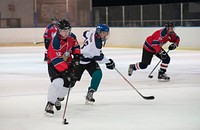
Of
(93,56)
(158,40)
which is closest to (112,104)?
(93,56)

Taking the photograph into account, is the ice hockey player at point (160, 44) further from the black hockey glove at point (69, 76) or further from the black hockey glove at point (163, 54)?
the black hockey glove at point (69, 76)

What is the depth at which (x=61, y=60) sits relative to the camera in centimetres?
482

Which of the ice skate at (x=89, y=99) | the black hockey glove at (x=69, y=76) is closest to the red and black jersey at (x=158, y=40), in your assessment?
the ice skate at (x=89, y=99)

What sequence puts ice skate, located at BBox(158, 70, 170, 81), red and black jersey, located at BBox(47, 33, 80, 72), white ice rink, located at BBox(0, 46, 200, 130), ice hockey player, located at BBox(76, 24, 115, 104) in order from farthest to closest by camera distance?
ice skate, located at BBox(158, 70, 170, 81) < ice hockey player, located at BBox(76, 24, 115, 104) < red and black jersey, located at BBox(47, 33, 80, 72) < white ice rink, located at BBox(0, 46, 200, 130)

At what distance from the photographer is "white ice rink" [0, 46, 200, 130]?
450 centimetres

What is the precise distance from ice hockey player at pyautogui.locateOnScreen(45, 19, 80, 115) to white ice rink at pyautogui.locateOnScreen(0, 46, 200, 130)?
10.4 inches

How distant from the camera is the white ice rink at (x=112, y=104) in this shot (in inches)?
177

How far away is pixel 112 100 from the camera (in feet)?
19.7

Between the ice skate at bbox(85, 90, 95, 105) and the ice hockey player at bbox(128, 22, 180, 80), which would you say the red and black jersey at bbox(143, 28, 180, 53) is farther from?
the ice skate at bbox(85, 90, 95, 105)

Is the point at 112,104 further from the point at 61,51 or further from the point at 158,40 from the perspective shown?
the point at 158,40

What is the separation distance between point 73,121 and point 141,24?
12.9 m

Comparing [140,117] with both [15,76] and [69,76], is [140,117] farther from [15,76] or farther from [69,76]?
[15,76]

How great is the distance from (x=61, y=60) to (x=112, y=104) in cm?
110

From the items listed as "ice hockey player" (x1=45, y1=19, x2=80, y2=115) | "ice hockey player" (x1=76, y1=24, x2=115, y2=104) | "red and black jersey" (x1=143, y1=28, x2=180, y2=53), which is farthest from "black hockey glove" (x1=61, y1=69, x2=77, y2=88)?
"red and black jersey" (x1=143, y1=28, x2=180, y2=53)
